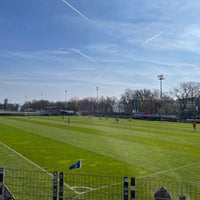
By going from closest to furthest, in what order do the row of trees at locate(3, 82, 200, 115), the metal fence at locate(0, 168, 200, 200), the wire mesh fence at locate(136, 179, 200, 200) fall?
the metal fence at locate(0, 168, 200, 200), the wire mesh fence at locate(136, 179, 200, 200), the row of trees at locate(3, 82, 200, 115)

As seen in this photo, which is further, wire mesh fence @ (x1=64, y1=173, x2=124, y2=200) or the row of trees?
the row of trees

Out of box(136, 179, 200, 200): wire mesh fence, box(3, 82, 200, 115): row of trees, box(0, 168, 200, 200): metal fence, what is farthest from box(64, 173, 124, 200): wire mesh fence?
box(3, 82, 200, 115): row of trees

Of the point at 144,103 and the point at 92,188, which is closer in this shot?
the point at 92,188

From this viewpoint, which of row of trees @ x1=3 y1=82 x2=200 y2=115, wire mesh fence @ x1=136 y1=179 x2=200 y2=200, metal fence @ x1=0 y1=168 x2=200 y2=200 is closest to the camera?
metal fence @ x1=0 y1=168 x2=200 y2=200

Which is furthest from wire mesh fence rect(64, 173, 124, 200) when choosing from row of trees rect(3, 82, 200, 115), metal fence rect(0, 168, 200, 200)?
row of trees rect(3, 82, 200, 115)

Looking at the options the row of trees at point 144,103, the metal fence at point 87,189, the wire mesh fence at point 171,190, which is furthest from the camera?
the row of trees at point 144,103

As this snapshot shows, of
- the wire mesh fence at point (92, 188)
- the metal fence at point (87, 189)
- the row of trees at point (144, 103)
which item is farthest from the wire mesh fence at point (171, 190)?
the row of trees at point (144, 103)

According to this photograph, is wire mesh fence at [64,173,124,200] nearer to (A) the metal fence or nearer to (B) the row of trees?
(A) the metal fence

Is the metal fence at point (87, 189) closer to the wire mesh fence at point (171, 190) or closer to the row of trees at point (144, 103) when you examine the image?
the wire mesh fence at point (171, 190)

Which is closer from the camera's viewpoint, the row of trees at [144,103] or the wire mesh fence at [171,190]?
the wire mesh fence at [171,190]

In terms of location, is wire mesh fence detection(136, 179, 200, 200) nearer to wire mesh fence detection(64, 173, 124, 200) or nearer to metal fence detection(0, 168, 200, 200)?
metal fence detection(0, 168, 200, 200)

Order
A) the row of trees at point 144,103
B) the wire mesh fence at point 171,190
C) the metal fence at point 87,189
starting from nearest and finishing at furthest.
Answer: the metal fence at point 87,189 < the wire mesh fence at point 171,190 < the row of trees at point 144,103

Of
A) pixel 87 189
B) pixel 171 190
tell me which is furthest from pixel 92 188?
pixel 171 190

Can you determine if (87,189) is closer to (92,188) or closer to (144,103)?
(92,188)
